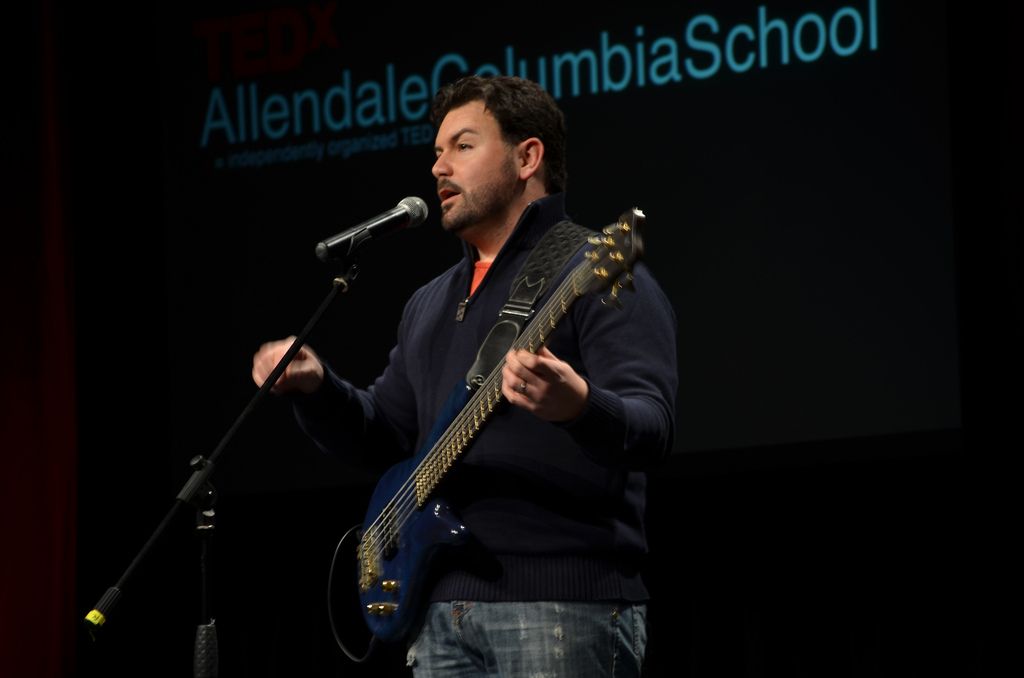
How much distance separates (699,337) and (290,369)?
65.0 inches

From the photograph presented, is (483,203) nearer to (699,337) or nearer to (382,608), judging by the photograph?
(382,608)

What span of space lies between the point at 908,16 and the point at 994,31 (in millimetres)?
→ 223

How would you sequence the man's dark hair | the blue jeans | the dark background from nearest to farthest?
the blue jeans < the man's dark hair < the dark background

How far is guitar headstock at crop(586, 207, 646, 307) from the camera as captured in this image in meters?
2.03

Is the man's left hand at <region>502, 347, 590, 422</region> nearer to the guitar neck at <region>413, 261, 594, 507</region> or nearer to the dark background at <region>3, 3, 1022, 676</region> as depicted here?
the guitar neck at <region>413, 261, 594, 507</region>

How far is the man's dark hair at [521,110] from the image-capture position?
2.58 m

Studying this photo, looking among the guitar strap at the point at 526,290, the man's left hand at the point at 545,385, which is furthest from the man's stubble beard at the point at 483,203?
the man's left hand at the point at 545,385

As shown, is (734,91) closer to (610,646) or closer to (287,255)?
(287,255)

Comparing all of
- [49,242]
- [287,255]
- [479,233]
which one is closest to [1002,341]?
[479,233]

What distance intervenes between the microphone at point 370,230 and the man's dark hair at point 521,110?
0.25m

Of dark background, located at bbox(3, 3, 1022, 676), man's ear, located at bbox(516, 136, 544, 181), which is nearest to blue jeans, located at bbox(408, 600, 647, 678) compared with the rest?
man's ear, located at bbox(516, 136, 544, 181)

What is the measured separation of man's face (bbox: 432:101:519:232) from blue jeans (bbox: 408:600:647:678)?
28.6 inches

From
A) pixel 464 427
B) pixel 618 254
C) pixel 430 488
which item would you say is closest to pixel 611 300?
pixel 618 254

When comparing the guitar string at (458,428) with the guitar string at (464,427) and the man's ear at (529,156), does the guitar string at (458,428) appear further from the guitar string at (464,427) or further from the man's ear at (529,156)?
the man's ear at (529,156)
